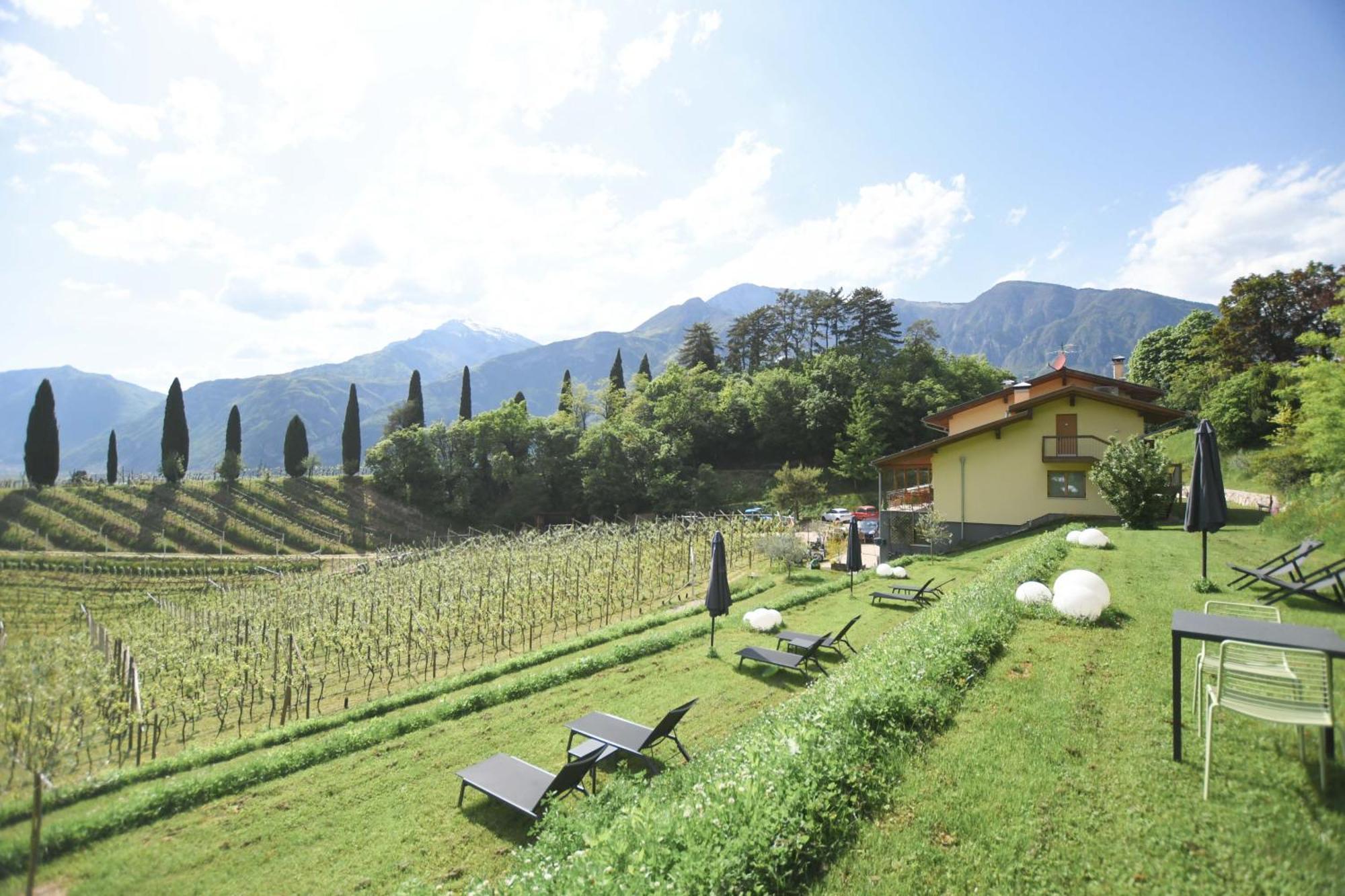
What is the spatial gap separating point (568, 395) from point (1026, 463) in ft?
143

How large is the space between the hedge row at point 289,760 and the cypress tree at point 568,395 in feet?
152

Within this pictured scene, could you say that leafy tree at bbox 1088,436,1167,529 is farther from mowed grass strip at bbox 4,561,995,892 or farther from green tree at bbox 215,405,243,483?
green tree at bbox 215,405,243,483

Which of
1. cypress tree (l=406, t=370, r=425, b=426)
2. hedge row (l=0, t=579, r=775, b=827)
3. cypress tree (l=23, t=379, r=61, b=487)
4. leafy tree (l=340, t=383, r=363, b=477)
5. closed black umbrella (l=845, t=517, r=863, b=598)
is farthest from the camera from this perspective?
cypress tree (l=406, t=370, r=425, b=426)

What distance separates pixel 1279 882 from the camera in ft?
10.6

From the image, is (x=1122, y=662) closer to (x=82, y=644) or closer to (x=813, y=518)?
(x=82, y=644)

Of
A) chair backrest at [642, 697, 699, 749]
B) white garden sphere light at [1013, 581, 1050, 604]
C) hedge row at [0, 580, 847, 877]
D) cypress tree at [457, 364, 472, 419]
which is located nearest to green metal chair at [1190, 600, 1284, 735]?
white garden sphere light at [1013, 581, 1050, 604]

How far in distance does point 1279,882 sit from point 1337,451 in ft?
61.0

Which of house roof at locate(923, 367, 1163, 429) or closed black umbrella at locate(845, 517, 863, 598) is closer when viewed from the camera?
closed black umbrella at locate(845, 517, 863, 598)

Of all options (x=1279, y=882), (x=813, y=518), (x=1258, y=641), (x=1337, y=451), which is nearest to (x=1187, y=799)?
(x=1279, y=882)

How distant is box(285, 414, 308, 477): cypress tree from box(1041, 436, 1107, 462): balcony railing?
46.9m

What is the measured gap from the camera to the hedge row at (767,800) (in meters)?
3.63

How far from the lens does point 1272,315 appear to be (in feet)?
101

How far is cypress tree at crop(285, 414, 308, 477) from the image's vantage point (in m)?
44.4

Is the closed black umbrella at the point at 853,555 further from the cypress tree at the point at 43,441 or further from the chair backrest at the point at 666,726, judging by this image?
the cypress tree at the point at 43,441
